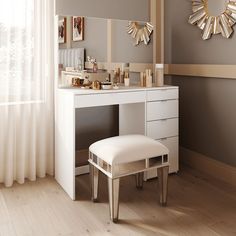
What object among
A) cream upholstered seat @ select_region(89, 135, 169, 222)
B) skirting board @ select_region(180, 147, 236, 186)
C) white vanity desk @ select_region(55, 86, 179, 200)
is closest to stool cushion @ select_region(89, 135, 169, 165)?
cream upholstered seat @ select_region(89, 135, 169, 222)

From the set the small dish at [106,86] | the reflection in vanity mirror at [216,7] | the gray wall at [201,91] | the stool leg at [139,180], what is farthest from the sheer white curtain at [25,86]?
the reflection in vanity mirror at [216,7]

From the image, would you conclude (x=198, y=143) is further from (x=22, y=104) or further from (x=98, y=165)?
(x=22, y=104)

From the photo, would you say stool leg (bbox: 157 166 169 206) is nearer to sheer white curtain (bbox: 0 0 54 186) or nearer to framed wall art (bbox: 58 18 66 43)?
sheer white curtain (bbox: 0 0 54 186)

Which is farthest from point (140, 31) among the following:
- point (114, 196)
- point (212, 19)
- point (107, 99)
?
point (114, 196)

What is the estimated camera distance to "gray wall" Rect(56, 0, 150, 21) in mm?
2648

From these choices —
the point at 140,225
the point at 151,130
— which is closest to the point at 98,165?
the point at 140,225

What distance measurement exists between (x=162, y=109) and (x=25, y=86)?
1162mm

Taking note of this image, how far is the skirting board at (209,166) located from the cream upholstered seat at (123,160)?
751 millimetres

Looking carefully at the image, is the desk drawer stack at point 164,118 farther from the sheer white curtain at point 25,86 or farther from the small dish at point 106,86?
the sheer white curtain at point 25,86

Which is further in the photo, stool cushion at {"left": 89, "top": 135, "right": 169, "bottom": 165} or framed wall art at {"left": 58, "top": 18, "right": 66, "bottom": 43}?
framed wall art at {"left": 58, "top": 18, "right": 66, "bottom": 43}

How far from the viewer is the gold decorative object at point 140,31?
302cm

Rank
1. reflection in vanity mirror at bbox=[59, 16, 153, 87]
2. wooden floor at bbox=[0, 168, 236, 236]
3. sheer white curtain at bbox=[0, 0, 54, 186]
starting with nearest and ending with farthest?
wooden floor at bbox=[0, 168, 236, 236] < sheer white curtain at bbox=[0, 0, 54, 186] < reflection in vanity mirror at bbox=[59, 16, 153, 87]

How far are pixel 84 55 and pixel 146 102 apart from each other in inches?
25.9

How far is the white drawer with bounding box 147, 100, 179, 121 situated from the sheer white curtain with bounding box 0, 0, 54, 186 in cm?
85
